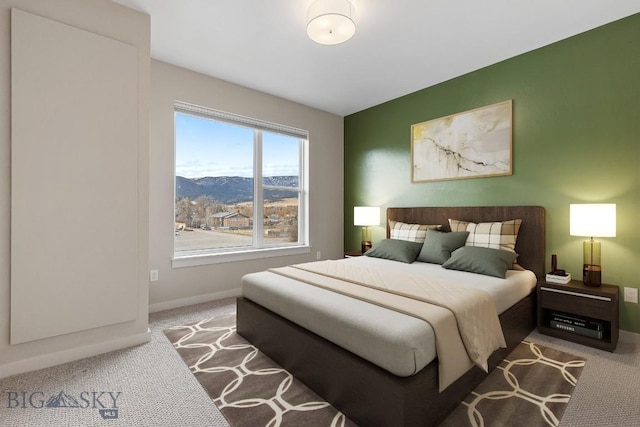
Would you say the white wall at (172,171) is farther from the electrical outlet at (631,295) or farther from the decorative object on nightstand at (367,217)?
the electrical outlet at (631,295)

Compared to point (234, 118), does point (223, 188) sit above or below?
below

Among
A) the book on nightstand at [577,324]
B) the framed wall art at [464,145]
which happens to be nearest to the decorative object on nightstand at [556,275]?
the book on nightstand at [577,324]

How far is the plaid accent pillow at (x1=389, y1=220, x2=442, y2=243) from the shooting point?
139 inches

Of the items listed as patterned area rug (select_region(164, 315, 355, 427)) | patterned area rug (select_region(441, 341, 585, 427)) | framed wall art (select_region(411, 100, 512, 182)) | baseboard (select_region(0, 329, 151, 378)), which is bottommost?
patterned area rug (select_region(164, 315, 355, 427))

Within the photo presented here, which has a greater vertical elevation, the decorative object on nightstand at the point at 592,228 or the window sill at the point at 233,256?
the decorative object on nightstand at the point at 592,228

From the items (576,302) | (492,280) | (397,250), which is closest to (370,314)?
(492,280)

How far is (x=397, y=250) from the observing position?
3.32m

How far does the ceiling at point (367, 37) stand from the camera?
2.35 m

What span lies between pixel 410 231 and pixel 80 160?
Answer: 3.27m

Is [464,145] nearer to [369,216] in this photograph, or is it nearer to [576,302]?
[369,216]

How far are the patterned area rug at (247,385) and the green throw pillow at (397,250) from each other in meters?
1.74

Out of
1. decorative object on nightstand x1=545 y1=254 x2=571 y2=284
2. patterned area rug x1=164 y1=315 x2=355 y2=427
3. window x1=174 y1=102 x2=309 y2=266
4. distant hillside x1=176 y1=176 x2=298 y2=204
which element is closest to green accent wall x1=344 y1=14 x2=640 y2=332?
decorative object on nightstand x1=545 y1=254 x2=571 y2=284

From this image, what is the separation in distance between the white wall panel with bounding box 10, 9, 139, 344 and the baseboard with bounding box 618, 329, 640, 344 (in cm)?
406

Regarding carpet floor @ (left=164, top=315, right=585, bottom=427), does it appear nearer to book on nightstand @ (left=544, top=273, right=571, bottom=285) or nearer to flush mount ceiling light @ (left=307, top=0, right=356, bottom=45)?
book on nightstand @ (left=544, top=273, right=571, bottom=285)
